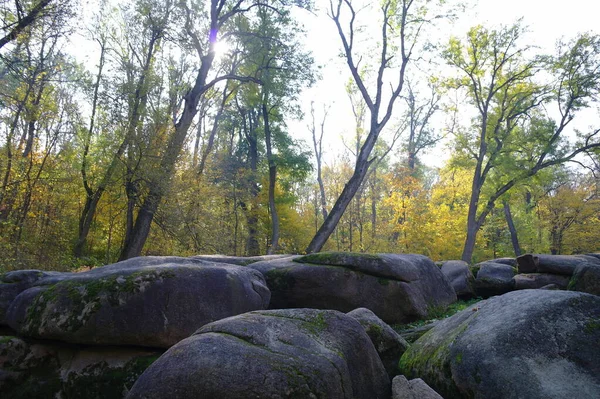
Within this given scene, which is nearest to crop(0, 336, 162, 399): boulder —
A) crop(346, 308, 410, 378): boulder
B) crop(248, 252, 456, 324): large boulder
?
crop(346, 308, 410, 378): boulder

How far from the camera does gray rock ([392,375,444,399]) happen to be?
372 cm

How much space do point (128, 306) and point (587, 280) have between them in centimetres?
913

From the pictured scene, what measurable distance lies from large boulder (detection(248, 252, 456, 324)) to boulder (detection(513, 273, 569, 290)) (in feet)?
15.4

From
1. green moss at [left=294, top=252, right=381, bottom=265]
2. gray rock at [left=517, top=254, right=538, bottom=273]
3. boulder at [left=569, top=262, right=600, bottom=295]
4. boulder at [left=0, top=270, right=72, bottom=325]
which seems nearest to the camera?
boulder at [left=0, top=270, right=72, bottom=325]

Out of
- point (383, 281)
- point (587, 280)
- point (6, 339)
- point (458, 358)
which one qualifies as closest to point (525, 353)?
point (458, 358)

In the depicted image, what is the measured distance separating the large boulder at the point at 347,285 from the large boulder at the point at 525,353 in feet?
14.3

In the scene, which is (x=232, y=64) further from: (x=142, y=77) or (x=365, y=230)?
(x=365, y=230)

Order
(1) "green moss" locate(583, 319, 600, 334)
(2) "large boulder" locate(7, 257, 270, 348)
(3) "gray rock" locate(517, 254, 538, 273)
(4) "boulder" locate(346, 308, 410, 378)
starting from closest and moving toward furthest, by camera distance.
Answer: (1) "green moss" locate(583, 319, 600, 334)
(4) "boulder" locate(346, 308, 410, 378)
(2) "large boulder" locate(7, 257, 270, 348)
(3) "gray rock" locate(517, 254, 538, 273)

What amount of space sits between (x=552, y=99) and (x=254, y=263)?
20.8 m

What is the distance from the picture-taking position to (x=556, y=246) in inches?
1088

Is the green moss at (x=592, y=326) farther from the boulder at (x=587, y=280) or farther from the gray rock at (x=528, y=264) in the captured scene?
the gray rock at (x=528, y=264)

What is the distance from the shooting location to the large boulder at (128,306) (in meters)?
5.78

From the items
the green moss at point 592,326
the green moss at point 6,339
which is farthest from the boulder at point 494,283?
the green moss at point 6,339

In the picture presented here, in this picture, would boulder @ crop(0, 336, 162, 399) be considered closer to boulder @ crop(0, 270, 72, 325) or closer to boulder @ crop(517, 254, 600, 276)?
boulder @ crop(0, 270, 72, 325)
